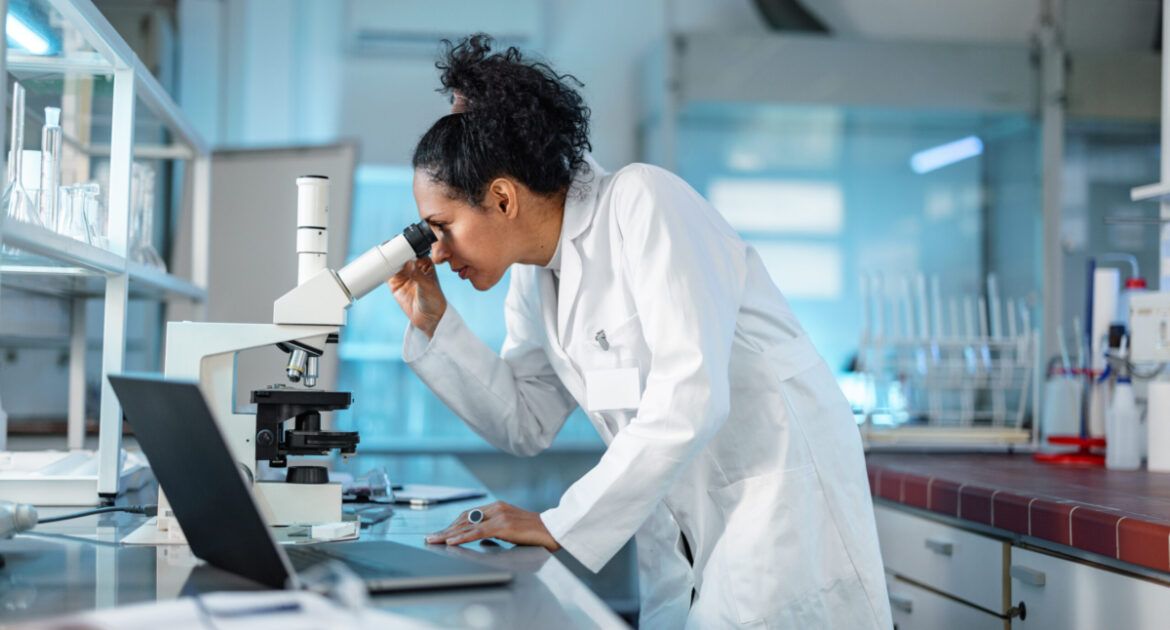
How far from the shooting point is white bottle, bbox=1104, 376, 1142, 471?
257cm

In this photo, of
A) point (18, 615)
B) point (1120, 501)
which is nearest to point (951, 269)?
point (1120, 501)

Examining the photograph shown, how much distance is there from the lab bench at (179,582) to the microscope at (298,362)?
0.38 feet

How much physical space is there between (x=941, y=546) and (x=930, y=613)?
0.17 m

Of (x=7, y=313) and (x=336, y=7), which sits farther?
(x=336, y=7)

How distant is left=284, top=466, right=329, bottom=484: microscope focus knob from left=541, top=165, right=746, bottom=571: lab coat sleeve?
35cm

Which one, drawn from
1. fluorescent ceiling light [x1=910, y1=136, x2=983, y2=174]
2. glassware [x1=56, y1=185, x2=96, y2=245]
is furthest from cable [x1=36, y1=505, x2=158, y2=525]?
fluorescent ceiling light [x1=910, y1=136, x2=983, y2=174]

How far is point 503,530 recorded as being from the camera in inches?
54.9

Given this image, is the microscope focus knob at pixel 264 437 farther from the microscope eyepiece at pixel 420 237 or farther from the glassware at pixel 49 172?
the glassware at pixel 49 172

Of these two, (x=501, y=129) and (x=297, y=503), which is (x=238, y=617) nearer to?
(x=297, y=503)

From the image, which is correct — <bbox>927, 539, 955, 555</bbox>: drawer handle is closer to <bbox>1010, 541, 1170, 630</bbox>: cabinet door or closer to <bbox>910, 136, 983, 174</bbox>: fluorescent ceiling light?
<bbox>1010, 541, 1170, 630</bbox>: cabinet door

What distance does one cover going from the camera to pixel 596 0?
4422mm

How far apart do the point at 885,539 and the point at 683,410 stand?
1.40m

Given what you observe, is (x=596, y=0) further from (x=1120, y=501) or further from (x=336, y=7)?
(x=1120, y=501)

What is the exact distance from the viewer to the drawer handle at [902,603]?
2.39 m
